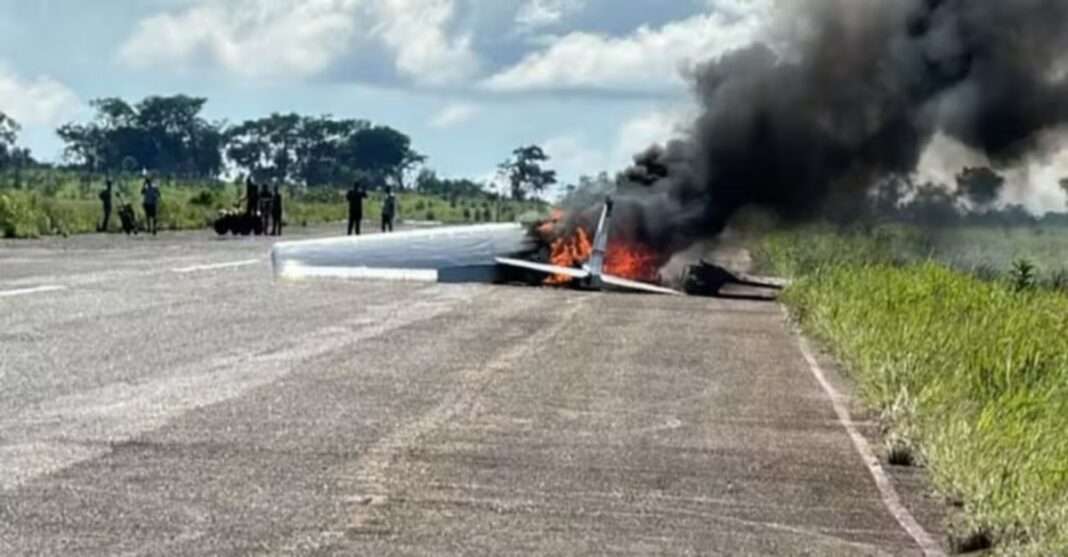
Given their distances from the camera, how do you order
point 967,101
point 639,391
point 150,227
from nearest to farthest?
point 639,391 < point 967,101 < point 150,227

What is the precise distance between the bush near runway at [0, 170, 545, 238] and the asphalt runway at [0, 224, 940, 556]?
16243mm

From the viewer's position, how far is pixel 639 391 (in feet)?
48.3

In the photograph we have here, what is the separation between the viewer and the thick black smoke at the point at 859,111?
2877 centimetres

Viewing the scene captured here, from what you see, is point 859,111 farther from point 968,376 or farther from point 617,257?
point 968,376

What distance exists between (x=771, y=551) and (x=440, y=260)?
21992 millimetres

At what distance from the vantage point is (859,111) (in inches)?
1162

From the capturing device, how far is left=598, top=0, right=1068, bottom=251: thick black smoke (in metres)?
28.8

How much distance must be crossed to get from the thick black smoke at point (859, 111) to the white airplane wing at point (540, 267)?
1.64 m

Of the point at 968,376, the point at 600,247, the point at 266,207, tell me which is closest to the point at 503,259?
the point at 600,247

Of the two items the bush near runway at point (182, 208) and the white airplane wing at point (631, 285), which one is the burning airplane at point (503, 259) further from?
the bush near runway at point (182, 208)

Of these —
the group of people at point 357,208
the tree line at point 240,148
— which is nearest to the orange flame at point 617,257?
the group of people at point 357,208

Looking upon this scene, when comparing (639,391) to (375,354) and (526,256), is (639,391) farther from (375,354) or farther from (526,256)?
(526,256)

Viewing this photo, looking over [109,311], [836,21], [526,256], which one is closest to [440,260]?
[526,256]

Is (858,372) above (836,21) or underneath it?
underneath
